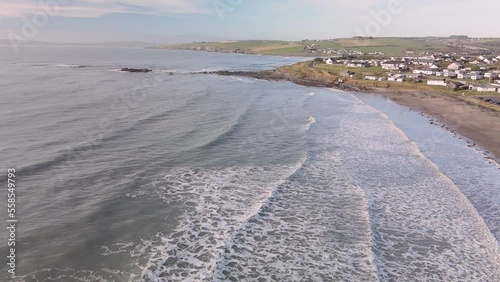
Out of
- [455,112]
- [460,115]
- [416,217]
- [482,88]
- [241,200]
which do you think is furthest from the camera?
[482,88]

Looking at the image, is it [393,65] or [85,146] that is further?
[393,65]

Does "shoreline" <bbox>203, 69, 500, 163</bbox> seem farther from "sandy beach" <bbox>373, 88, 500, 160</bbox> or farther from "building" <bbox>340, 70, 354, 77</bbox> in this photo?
"building" <bbox>340, 70, 354, 77</bbox>

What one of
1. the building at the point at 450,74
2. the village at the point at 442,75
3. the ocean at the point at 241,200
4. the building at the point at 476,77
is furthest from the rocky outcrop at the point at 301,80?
the ocean at the point at 241,200

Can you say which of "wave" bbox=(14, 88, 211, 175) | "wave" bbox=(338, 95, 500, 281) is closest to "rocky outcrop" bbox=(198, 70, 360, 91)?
"wave" bbox=(14, 88, 211, 175)

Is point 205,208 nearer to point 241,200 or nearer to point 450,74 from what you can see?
point 241,200

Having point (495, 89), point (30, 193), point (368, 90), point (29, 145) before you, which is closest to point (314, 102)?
point (368, 90)

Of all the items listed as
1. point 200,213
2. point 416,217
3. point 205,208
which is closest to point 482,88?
point 416,217
